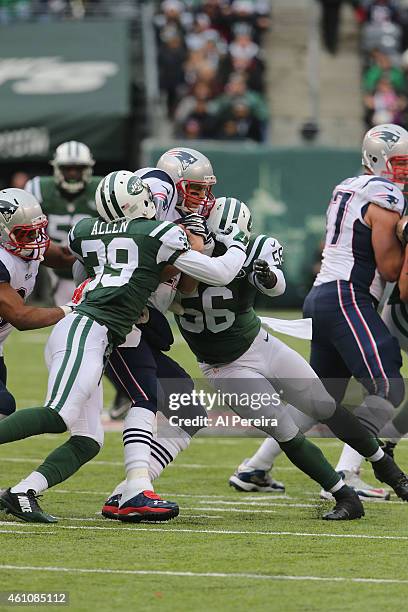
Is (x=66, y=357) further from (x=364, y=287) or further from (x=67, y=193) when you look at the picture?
(x=67, y=193)

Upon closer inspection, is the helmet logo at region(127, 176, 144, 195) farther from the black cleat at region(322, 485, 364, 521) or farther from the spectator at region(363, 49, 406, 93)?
the spectator at region(363, 49, 406, 93)

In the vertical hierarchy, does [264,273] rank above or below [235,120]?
above

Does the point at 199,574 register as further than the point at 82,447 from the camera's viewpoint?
No

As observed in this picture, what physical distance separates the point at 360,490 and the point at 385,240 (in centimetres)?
122

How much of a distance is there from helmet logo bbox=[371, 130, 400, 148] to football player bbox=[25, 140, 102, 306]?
8.85ft

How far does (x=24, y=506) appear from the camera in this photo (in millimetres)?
5441

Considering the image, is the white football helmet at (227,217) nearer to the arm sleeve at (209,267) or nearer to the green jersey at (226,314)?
the green jersey at (226,314)

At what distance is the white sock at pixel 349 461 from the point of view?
6582 millimetres

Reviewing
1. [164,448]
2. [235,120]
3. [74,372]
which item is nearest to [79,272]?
[74,372]

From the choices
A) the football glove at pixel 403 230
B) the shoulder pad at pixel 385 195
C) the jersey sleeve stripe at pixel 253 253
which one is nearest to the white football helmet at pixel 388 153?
the shoulder pad at pixel 385 195

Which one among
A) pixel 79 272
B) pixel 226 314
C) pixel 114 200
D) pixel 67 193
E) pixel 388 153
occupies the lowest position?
pixel 67 193

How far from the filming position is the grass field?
14.0ft

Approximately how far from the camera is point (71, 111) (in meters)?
17.4

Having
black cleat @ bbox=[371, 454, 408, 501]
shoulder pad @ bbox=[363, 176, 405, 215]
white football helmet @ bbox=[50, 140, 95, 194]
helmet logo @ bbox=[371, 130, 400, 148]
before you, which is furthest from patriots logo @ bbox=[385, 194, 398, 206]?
white football helmet @ bbox=[50, 140, 95, 194]
